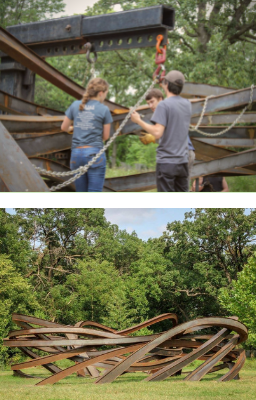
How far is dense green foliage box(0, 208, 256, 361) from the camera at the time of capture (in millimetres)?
4301

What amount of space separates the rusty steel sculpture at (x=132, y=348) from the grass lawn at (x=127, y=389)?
5 cm

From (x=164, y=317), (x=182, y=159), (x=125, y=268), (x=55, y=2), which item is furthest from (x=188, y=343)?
(x=55, y=2)

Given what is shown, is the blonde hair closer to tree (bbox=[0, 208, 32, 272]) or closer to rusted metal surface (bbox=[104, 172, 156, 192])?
rusted metal surface (bbox=[104, 172, 156, 192])

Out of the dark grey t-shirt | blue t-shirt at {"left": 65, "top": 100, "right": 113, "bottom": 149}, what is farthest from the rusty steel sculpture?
blue t-shirt at {"left": 65, "top": 100, "right": 113, "bottom": 149}

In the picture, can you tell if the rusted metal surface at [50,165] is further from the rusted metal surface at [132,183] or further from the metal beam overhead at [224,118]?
the metal beam overhead at [224,118]

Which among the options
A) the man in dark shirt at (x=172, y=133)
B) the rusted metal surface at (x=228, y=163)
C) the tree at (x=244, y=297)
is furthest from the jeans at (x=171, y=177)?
the tree at (x=244, y=297)

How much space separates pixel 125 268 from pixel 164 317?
0.47m

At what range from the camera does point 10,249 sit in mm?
4363

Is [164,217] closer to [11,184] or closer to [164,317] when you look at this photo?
[164,317]

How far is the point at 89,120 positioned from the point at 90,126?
0.14ft

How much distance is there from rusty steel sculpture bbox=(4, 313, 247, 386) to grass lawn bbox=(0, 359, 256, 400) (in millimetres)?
53

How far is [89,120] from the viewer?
3920 millimetres

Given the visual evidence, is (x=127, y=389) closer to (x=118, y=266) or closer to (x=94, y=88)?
(x=118, y=266)

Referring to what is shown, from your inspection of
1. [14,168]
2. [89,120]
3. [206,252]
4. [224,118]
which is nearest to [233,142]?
[224,118]
